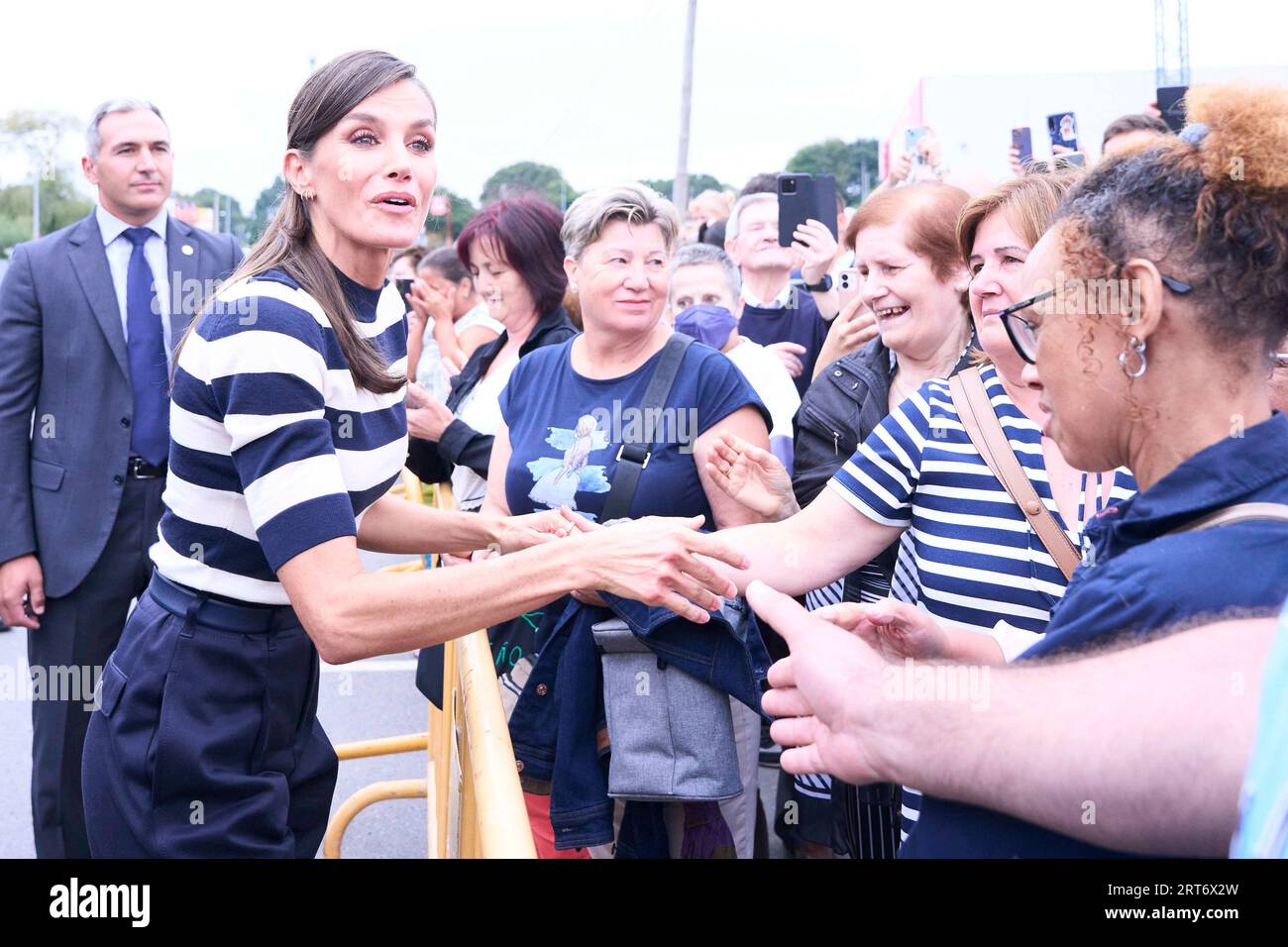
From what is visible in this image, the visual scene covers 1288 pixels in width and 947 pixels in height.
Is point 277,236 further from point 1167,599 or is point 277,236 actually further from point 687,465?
point 1167,599

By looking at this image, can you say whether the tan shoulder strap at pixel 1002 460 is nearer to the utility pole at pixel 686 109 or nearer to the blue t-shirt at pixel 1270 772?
the blue t-shirt at pixel 1270 772

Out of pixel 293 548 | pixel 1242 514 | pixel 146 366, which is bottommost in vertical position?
pixel 293 548

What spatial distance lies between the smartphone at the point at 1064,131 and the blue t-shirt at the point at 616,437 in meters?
2.50

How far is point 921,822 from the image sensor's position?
51.0 inches

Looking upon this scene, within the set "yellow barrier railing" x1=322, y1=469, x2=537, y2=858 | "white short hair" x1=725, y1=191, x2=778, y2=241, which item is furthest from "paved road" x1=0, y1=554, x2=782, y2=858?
"white short hair" x1=725, y1=191, x2=778, y2=241

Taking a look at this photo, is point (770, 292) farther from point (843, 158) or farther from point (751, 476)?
point (843, 158)

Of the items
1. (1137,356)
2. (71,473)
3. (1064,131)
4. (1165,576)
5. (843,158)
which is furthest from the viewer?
(843,158)

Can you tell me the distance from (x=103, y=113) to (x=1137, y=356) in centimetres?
409

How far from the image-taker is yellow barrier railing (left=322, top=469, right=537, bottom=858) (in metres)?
1.53

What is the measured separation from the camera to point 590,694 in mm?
2746

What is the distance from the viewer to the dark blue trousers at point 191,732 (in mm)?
2029

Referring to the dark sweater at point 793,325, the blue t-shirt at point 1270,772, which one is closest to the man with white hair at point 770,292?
the dark sweater at point 793,325

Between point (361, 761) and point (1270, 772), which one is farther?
point (361, 761)

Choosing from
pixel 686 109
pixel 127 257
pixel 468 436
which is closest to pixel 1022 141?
pixel 468 436
